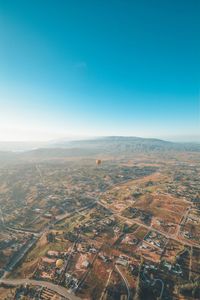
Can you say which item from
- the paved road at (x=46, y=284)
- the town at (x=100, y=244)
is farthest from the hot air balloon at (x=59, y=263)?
the paved road at (x=46, y=284)

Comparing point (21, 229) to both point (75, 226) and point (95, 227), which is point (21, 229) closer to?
point (75, 226)

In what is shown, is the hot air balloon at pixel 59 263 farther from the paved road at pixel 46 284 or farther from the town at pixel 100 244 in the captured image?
the paved road at pixel 46 284

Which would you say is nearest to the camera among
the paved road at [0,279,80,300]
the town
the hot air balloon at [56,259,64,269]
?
the paved road at [0,279,80,300]

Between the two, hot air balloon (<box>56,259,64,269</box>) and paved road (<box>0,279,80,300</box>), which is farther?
hot air balloon (<box>56,259,64,269</box>)

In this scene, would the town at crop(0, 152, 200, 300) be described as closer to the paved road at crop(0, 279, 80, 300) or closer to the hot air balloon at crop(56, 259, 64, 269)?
the hot air balloon at crop(56, 259, 64, 269)

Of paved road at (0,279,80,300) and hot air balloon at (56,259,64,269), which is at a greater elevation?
hot air balloon at (56,259,64,269)

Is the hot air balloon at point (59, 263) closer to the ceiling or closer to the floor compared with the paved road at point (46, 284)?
closer to the ceiling

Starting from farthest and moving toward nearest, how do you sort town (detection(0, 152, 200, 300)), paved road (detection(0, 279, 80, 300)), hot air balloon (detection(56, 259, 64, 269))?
hot air balloon (detection(56, 259, 64, 269)), town (detection(0, 152, 200, 300)), paved road (detection(0, 279, 80, 300))

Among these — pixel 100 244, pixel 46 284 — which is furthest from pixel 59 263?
pixel 100 244

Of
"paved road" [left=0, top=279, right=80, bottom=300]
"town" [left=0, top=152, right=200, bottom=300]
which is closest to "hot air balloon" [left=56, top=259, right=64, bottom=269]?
"town" [left=0, top=152, right=200, bottom=300]

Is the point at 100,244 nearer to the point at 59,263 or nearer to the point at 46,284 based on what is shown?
the point at 59,263

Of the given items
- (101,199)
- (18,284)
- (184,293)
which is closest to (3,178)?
(101,199)
